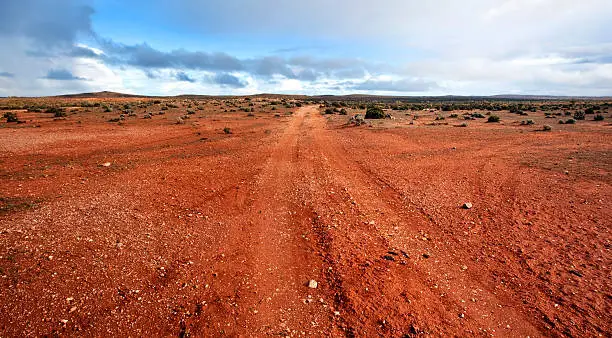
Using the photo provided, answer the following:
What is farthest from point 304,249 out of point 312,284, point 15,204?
point 15,204

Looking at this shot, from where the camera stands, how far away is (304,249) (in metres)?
6.33

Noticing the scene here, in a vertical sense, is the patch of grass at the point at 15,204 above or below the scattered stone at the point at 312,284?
above

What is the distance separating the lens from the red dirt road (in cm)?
449

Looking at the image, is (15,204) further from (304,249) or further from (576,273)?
(576,273)

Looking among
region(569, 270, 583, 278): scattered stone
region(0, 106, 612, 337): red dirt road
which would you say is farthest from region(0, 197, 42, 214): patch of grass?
region(569, 270, 583, 278): scattered stone

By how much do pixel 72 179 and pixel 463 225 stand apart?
11.5 m

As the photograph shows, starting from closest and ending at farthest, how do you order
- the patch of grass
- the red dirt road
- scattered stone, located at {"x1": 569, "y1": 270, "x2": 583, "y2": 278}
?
the red dirt road < scattered stone, located at {"x1": 569, "y1": 270, "x2": 583, "y2": 278} < the patch of grass

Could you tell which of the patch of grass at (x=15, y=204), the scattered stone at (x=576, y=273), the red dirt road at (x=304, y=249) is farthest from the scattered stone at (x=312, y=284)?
the patch of grass at (x=15, y=204)

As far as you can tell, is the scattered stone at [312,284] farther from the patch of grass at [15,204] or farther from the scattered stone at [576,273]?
the patch of grass at [15,204]

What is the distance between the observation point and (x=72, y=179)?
34.2ft

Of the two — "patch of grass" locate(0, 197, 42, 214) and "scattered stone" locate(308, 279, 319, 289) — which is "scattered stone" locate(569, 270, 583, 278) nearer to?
"scattered stone" locate(308, 279, 319, 289)

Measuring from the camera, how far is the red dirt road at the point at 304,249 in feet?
14.7

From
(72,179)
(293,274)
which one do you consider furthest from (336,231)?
(72,179)

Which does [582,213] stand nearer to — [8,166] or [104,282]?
[104,282]
